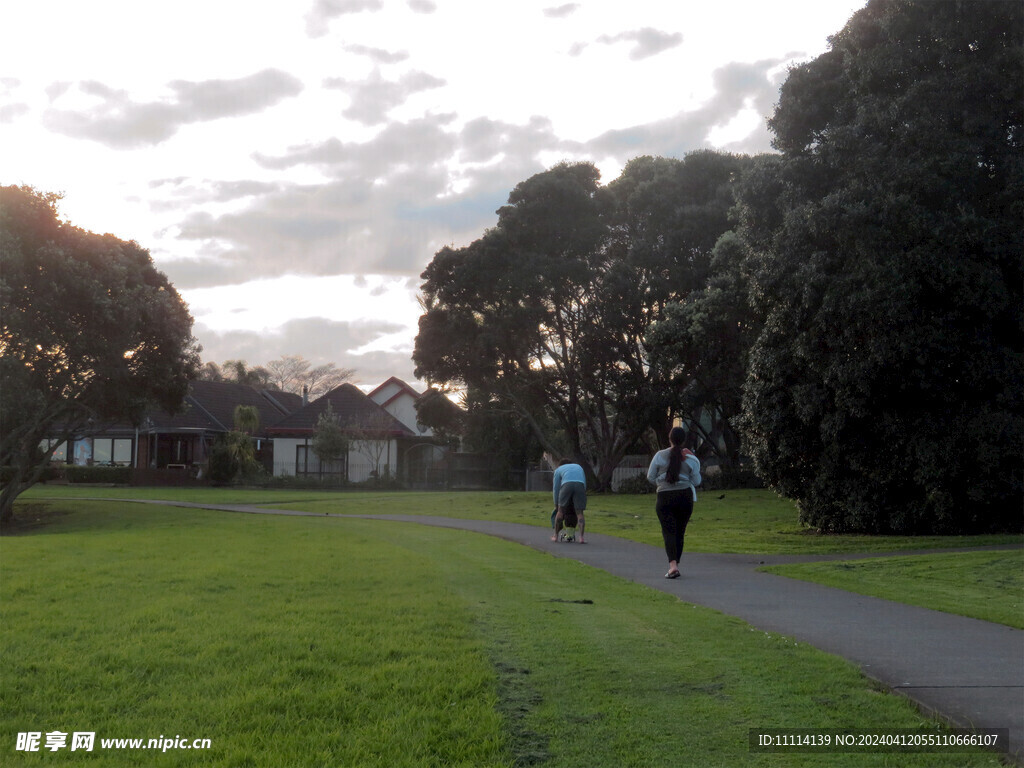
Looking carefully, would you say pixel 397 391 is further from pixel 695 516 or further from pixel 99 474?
pixel 695 516

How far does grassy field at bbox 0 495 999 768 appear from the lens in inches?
171

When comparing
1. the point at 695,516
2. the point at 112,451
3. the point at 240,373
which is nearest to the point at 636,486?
the point at 695,516

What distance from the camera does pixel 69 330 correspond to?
79.3 feet

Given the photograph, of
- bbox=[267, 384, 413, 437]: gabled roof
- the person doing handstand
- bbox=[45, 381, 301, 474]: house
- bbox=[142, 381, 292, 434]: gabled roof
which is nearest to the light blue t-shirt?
the person doing handstand

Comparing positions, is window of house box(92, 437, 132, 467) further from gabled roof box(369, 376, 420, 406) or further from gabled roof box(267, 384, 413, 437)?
gabled roof box(369, 376, 420, 406)

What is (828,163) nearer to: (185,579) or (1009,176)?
(1009,176)

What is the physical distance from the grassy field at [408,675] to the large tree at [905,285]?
9857mm

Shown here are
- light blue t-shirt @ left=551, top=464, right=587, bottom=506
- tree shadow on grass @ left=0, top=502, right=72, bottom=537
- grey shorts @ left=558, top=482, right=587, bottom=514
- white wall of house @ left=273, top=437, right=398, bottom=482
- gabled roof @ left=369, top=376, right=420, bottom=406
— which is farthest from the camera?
gabled roof @ left=369, top=376, right=420, bottom=406

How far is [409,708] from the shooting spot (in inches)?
192

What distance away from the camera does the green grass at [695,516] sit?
16.4 m

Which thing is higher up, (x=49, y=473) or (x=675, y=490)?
(x=675, y=490)

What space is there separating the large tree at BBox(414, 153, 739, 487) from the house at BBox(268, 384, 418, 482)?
46.8 ft

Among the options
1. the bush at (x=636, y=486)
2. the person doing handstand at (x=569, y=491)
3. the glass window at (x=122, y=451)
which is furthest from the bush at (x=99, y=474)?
the person doing handstand at (x=569, y=491)

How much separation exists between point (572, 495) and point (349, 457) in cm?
3860
